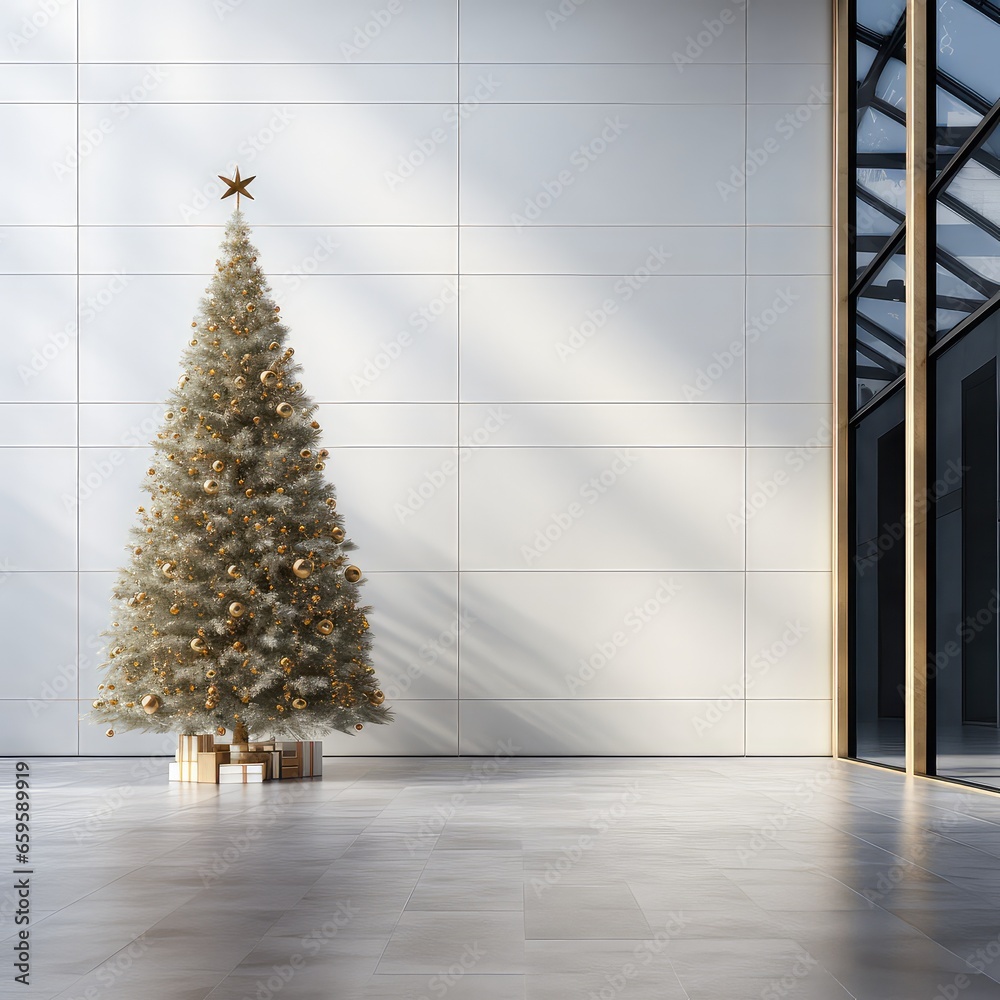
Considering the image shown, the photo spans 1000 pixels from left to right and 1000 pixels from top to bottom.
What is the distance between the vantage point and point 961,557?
555 inches

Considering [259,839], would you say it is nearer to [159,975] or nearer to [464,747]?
[159,975]

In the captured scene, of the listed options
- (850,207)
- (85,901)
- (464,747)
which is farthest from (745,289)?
(85,901)

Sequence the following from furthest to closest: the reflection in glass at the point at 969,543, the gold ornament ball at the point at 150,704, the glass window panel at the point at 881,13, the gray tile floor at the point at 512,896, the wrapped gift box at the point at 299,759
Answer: the reflection in glass at the point at 969,543
the glass window panel at the point at 881,13
the wrapped gift box at the point at 299,759
the gold ornament ball at the point at 150,704
the gray tile floor at the point at 512,896

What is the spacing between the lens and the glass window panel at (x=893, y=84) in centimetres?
942

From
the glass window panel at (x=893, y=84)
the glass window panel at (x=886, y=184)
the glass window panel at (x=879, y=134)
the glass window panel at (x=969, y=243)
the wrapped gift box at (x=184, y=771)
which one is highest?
the glass window panel at (x=893, y=84)

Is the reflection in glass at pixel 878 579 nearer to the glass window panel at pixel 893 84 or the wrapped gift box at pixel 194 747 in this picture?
the glass window panel at pixel 893 84

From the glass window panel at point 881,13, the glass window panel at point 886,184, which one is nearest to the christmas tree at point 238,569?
the glass window panel at point 886,184

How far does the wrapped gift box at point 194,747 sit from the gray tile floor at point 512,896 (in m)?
1.00

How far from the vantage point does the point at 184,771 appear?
8.65 m

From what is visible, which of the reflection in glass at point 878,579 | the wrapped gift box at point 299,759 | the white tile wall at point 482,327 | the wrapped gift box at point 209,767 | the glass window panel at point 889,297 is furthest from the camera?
the white tile wall at point 482,327

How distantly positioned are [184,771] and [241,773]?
1.53 feet

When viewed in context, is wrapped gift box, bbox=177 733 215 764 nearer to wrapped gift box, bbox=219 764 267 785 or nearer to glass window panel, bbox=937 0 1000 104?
wrapped gift box, bbox=219 764 267 785

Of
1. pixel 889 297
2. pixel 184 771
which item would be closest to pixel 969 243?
pixel 889 297

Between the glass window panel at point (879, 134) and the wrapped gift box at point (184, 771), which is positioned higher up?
the glass window panel at point (879, 134)
